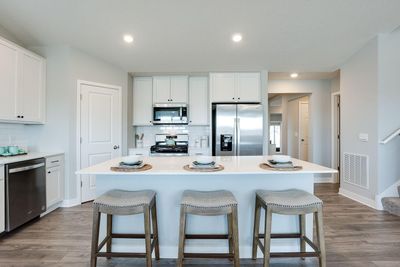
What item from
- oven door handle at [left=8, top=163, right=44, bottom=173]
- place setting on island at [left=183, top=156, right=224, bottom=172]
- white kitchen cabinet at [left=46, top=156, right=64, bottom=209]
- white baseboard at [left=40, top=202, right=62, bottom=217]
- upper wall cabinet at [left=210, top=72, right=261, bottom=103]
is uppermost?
upper wall cabinet at [left=210, top=72, right=261, bottom=103]

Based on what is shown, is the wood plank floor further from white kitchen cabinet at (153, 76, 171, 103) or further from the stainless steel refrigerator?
white kitchen cabinet at (153, 76, 171, 103)

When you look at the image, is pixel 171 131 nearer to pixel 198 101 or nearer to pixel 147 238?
pixel 198 101

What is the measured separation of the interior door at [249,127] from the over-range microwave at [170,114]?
112cm

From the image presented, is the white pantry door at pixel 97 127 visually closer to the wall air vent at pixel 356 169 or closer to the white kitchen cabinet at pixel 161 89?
the white kitchen cabinet at pixel 161 89

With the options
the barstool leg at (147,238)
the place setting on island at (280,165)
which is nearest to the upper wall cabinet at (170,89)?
the place setting on island at (280,165)

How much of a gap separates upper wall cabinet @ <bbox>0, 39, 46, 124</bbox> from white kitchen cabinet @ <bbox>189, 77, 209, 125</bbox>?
2.56 m

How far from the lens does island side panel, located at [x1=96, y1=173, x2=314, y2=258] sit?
2.11 meters

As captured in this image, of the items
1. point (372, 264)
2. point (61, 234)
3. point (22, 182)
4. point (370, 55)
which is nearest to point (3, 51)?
point (22, 182)

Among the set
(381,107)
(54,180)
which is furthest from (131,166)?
(381,107)

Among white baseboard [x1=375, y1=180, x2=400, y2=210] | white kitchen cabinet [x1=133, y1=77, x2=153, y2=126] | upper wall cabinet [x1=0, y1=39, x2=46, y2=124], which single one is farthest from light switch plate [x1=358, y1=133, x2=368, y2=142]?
upper wall cabinet [x1=0, y1=39, x2=46, y2=124]

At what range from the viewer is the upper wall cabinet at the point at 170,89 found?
4699 mm

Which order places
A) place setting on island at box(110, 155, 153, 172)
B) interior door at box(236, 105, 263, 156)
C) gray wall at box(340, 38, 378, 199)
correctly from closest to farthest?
place setting on island at box(110, 155, 153, 172) < gray wall at box(340, 38, 378, 199) < interior door at box(236, 105, 263, 156)

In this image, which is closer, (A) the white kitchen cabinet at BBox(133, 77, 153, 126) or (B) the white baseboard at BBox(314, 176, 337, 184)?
(A) the white kitchen cabinet at BBox(133, 77, 153, 126)

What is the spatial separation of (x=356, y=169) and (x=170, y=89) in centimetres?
369
